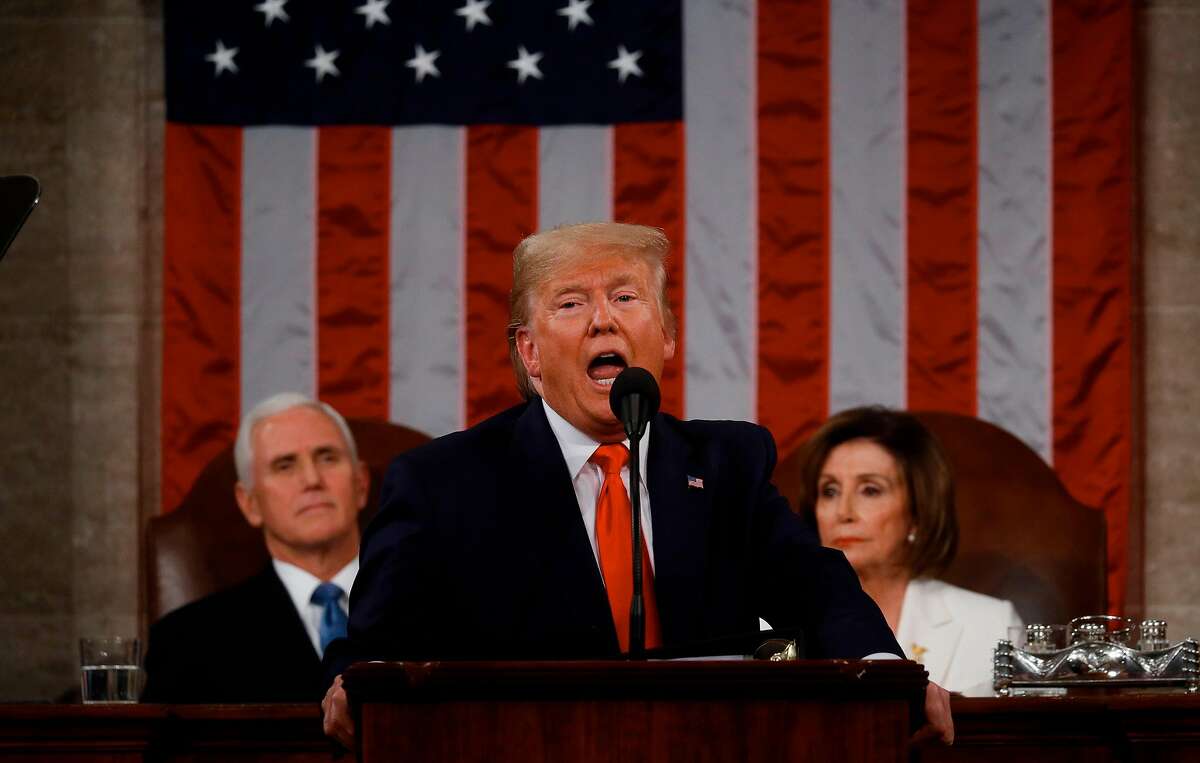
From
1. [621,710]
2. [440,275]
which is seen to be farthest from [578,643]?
[440,275]

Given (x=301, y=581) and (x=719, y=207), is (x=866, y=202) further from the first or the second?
(x=301, y=581)

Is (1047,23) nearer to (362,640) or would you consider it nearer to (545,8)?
(545,8)

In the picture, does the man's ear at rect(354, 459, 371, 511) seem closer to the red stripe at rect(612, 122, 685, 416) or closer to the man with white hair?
the man with white hair

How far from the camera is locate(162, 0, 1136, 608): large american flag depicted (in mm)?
5258

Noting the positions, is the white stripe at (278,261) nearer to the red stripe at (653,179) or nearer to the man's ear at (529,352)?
the red stripe at (653,179)

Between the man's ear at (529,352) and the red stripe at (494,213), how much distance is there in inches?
96.2

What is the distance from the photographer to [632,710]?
6.50 feet

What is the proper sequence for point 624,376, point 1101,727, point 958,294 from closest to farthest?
point 624,376, point 1101,727, point 958,294

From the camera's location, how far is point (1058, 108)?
5266 millimetres

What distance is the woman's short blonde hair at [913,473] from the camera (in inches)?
178

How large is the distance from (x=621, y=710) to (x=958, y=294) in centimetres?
356

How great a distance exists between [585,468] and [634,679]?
796mm

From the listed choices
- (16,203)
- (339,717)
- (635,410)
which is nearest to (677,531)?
(635,410)

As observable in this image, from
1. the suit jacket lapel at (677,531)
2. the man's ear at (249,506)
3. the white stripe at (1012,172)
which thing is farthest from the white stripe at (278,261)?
the suit jacket lapel at (677,531)
